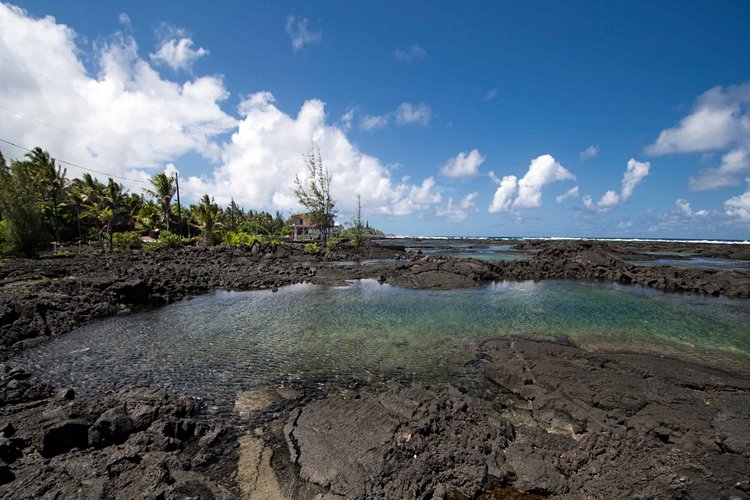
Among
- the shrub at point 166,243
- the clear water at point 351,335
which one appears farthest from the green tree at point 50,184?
the clear water at point 351,335

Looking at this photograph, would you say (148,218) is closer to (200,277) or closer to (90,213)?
(90,213)

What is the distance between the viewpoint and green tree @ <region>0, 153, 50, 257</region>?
133ft

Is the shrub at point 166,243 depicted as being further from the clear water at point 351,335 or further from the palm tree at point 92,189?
the clear water at point 351,335

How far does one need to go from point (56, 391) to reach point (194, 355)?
4.37 m

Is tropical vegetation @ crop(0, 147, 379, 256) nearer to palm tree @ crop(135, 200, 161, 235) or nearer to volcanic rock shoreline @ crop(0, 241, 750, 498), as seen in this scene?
palm tree @ crop(135, 200, 161, 235)

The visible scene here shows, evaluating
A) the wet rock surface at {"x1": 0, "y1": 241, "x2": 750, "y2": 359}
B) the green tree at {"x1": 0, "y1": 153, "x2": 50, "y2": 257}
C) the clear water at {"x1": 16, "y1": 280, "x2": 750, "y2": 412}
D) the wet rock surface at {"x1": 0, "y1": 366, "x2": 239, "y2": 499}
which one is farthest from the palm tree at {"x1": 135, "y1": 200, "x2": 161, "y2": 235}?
the wet rock surface at {"x1": 0, "y1": 366, "x2": 239, "y2": 499}

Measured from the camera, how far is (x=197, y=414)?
31.6 ft

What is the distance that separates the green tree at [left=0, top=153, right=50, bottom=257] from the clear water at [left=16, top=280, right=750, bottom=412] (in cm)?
3449

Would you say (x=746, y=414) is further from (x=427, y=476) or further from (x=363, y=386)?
(x=363, y=386)

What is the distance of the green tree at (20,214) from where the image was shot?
4050 centimetres

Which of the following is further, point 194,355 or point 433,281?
point 433,281

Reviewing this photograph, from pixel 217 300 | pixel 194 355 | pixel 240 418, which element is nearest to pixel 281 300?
pixel 217 300

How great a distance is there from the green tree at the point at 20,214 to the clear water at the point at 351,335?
34490 millimetres

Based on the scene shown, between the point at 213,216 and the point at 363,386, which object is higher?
the point at 213,216
